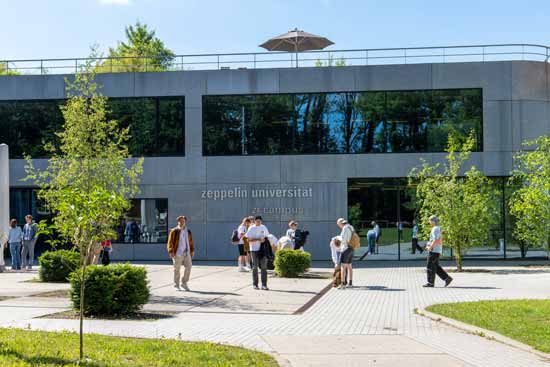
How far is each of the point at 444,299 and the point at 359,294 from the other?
2055 mm

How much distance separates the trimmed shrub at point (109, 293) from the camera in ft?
41.3

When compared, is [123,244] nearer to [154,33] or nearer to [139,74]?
[139,74]

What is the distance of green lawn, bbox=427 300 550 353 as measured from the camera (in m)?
10.1

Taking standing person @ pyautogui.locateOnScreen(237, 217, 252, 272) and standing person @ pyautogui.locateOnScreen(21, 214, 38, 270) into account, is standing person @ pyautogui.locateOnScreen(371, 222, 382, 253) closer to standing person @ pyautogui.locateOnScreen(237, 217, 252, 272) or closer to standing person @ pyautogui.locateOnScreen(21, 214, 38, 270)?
standing person @ pyautogui.locateOnScreen(237, 217, 252, 272)

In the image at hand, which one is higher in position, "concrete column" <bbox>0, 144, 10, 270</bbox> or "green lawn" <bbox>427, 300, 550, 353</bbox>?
"concrete column" <bbox>0, 144, 10, 270</bbox>

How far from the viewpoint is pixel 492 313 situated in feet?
40.7

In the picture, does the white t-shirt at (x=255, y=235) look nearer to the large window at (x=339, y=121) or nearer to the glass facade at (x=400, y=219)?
the glass facade at (x=400, y=219)

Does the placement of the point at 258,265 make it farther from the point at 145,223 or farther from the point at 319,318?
the point at 145,223

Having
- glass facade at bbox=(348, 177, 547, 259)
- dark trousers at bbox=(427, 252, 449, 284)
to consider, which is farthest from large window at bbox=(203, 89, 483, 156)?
dark trousers at bbox=(427, 252, 449, 284)

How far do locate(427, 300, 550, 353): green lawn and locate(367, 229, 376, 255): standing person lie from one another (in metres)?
14.7

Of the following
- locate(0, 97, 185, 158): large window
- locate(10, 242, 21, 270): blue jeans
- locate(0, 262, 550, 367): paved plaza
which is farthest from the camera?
locate(0, 97, 185, 158): large window

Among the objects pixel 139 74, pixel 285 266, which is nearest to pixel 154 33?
pixel 139 74

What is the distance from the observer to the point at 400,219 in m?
29.0

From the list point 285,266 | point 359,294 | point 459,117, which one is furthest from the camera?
point 459,117
